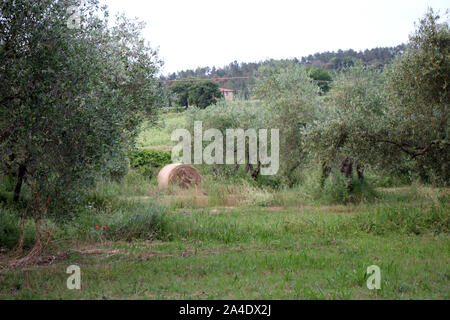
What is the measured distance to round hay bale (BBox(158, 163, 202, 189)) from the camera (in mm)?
19750

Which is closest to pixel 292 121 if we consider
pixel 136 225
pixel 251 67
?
pixel 136 225

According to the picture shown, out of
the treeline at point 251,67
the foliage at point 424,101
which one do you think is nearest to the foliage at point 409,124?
the foliage at point 424,101

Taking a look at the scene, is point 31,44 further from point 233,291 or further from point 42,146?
point 233,291

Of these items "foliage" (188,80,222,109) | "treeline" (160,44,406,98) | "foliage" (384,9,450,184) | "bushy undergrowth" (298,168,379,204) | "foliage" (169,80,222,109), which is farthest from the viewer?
"treeline" (160,44,406,98)

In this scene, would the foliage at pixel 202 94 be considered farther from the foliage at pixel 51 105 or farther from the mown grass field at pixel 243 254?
the foliage at pixel 51 105

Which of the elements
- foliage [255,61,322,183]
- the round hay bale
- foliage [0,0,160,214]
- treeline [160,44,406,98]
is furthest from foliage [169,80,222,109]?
foliage [0,0,160,214]

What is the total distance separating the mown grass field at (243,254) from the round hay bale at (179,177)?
4670 mm

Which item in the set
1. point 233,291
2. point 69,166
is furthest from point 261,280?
point 69,166

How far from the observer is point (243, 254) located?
8.96 meters

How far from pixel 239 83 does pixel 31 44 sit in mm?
57081

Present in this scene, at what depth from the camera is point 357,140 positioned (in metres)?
12.2

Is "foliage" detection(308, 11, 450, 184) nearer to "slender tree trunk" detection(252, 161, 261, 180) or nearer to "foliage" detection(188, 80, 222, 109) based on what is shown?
"slender tree trunk" detection(252, 161, 261, 180)

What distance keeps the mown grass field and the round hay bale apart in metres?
4.67

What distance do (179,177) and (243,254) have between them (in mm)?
11477
